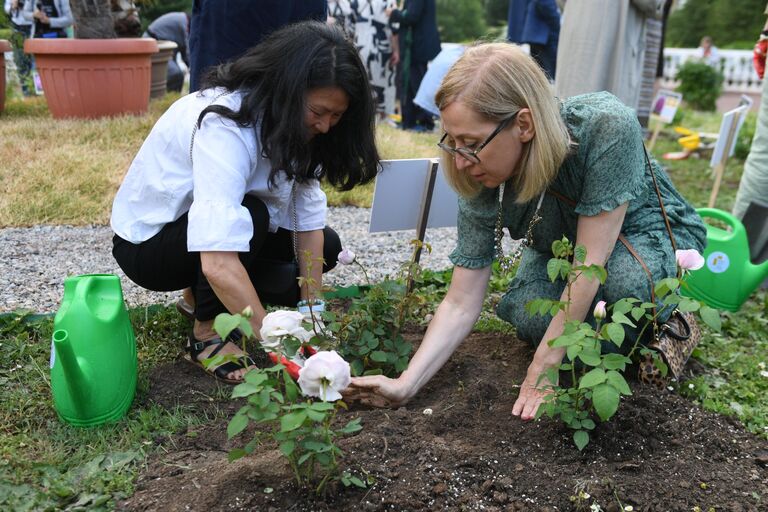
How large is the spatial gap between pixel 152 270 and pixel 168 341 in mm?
375

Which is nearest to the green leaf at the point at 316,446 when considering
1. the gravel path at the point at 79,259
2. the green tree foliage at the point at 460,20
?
the gravel path at the point at 79,259

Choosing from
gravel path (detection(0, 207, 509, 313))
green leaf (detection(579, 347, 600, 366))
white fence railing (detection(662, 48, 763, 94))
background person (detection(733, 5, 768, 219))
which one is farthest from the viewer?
white fence railing (detection(662, 48, 763, 94))

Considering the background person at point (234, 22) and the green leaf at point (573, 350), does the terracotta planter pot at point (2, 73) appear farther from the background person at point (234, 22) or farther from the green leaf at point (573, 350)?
the green leaf at point (573, 350)

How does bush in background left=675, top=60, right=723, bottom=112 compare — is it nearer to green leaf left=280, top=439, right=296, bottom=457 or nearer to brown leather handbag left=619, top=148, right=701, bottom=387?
brown leather handbag left=619, top=148, right=701, bottom=387

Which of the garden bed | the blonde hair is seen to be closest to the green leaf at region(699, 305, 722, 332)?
the garden bed

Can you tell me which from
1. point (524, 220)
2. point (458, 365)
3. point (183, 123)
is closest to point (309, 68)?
point (183, 123)

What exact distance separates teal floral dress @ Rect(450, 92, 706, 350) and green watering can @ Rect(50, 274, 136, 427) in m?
1.00

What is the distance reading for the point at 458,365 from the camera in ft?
8.32

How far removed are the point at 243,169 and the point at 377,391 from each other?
0.73 m

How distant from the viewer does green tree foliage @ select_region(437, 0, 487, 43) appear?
16844 millimetres

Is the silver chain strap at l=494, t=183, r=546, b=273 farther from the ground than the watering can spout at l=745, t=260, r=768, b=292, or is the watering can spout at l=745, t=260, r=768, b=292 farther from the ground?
the silver chain strap at l=494, t=183, r=546, b=273

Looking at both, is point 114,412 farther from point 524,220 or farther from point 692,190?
point 692,190

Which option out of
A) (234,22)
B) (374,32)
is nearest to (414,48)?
(374,32)

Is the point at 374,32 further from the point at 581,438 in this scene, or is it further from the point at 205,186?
the point at 581,438
